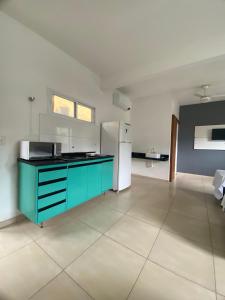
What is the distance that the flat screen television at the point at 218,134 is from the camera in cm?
502

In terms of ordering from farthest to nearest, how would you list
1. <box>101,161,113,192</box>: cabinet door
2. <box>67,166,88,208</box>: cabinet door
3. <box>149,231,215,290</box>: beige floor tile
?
<box>101,161,113,192</box>: cabinet door < <box>67,166,88,208</box>: cabinet door < <box>149,231,215,290</box>: beige floor tile

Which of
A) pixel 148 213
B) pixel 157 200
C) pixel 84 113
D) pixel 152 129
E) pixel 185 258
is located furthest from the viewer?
pixel 152 129

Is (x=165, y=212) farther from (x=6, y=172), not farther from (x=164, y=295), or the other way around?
(x=6, y=172)

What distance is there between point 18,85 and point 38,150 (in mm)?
1008

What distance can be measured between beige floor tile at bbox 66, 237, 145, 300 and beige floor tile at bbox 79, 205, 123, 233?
1.28 ft

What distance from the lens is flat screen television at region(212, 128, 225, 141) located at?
502 centimetres

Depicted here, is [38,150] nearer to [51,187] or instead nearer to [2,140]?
[2,140]

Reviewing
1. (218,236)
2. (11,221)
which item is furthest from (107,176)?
(218,236)

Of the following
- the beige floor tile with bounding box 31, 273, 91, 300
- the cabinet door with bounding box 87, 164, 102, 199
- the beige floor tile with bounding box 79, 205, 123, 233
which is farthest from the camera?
the cabinet door with bounding box 87, 164, 102, 199

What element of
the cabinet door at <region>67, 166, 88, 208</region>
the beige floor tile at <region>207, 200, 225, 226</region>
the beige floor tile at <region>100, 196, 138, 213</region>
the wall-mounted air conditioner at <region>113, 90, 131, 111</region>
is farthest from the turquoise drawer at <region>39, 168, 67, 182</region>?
the wall-mounted air conditioner at <region>113, 90, 131, 111</region>

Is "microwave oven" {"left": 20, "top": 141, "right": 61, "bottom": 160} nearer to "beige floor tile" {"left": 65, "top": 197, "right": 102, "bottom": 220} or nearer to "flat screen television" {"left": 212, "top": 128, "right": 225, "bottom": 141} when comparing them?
"beige floor tile" {"left": 65, "top": 197, "right": 102, "bottom": 220}

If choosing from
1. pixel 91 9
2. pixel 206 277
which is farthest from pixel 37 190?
pixel 91 9

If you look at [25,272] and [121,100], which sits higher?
[121,100]

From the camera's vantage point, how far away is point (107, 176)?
3.11 metres
